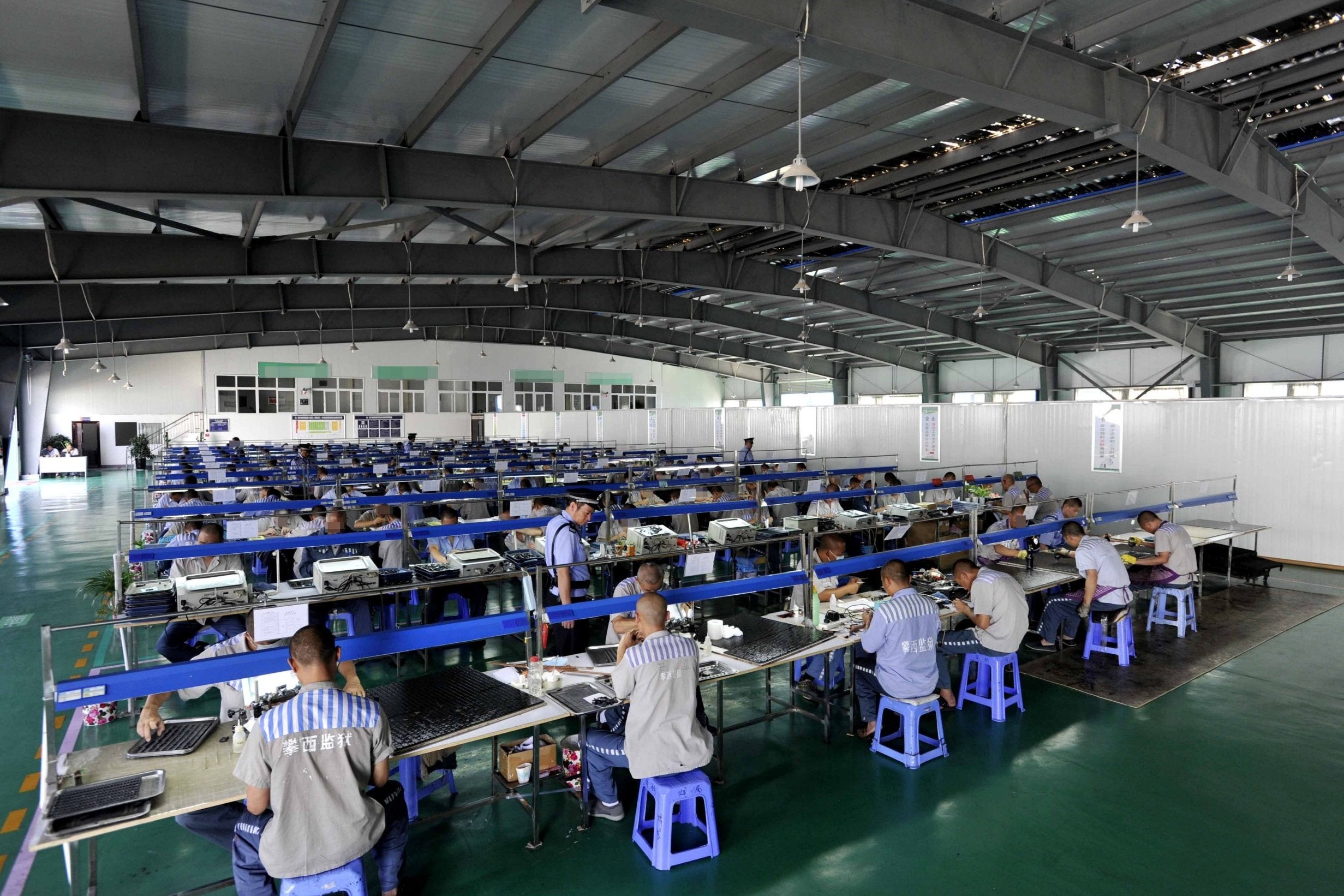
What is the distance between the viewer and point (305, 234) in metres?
10.6

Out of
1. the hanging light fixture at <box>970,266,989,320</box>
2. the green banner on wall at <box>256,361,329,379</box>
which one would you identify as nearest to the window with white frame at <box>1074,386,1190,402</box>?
the hanging light fixture at <box>970,266,989,320</box>

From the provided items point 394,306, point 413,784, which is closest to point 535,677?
point 413,784

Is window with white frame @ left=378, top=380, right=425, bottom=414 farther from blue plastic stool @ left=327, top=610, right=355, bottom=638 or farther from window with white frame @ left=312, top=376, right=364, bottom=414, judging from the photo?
blue plastic stool @ left=327, top=610, right=355, bottom=638

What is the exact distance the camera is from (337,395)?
2822 cm

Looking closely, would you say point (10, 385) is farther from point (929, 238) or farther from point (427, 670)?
point (929, 238)

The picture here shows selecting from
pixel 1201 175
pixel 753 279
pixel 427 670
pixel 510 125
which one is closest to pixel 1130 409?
pixel 1201 175

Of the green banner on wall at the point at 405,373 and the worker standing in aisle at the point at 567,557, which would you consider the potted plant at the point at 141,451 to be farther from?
the worker standing in aisle at the point at 567,557

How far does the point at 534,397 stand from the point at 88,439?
55.9 feet

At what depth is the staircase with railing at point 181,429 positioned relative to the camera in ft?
86.7

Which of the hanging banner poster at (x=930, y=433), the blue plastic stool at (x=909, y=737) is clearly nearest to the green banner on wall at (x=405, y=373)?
the hanging banner poster at (x=930, y=433)

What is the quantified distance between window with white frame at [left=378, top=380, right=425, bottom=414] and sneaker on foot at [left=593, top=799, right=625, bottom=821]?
26.7m

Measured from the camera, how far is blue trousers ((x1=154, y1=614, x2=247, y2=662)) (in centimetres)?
588

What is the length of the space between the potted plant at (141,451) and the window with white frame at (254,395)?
249cm

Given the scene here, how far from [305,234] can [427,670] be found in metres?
7.11
